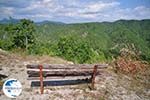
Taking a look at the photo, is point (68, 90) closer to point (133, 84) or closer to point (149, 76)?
point (133, 84)

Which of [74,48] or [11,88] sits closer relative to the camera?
[11,88]

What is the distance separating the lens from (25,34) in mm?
64375

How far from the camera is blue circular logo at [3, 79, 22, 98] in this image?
7.67 metres

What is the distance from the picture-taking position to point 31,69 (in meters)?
8.70

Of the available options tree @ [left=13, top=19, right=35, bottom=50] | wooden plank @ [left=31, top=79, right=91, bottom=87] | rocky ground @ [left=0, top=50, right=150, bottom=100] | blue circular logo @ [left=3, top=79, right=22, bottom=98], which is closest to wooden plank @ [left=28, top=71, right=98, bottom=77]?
rocky ground @ [left=0, top=50, right=150, bottom=100]

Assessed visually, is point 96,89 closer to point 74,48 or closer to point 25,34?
point 74,48

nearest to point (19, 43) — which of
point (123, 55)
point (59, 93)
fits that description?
point (123, 55)

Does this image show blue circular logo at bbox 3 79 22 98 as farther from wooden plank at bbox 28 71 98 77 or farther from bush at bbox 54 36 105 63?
bush at bbox 54 36 105 63

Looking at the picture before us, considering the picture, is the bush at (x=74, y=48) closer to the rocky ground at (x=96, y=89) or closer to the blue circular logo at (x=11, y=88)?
the rocky ground at (x=96, y=89)

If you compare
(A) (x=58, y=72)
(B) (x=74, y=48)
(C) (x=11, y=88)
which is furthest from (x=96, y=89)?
(B) (x=74, y=48)

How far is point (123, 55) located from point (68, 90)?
589cm

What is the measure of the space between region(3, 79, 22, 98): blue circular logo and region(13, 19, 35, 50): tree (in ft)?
189

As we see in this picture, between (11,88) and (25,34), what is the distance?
57890 millimetres

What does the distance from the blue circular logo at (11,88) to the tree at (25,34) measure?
189 ft
